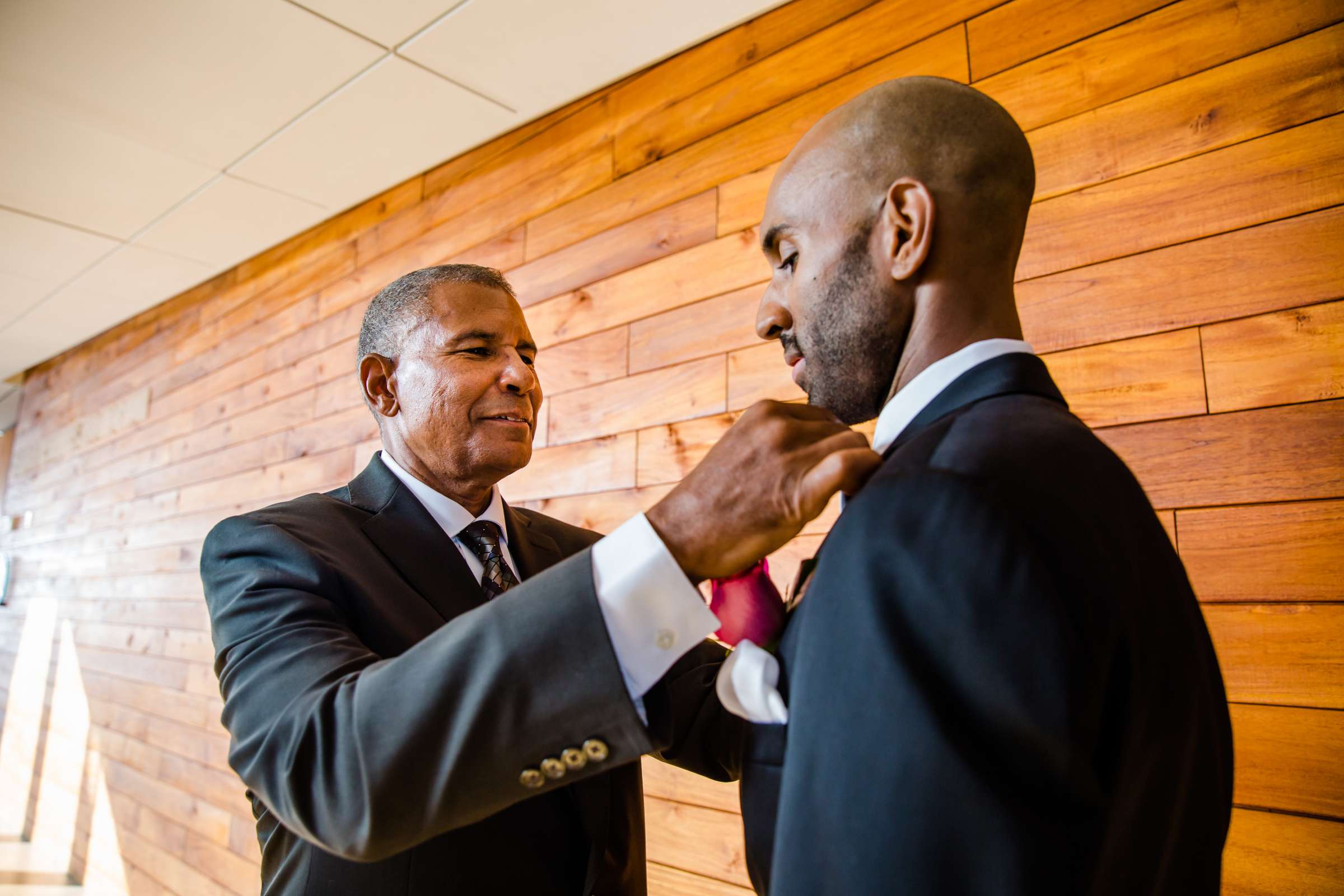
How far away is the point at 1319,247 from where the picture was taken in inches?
48.2

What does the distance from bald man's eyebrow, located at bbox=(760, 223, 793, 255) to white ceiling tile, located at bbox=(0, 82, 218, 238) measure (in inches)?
105

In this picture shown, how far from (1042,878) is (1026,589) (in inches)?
7.0

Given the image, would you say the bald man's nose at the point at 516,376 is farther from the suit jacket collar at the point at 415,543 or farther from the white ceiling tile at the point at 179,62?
the white ceiling tile at the point at 179,62

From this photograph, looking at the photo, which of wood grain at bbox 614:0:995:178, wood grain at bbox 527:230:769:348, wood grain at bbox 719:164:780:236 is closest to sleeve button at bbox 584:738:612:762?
wood grain at bbox 527:230:769:348

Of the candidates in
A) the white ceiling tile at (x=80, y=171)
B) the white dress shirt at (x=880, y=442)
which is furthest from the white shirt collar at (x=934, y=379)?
the white ceiling tile at (x=80, y=171)

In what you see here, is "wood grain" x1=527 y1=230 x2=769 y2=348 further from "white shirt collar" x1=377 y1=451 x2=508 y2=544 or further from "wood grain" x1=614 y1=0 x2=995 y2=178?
"white shirt collar" x1=377 y1=451 x2=508 y2=544

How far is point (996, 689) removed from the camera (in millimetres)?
542

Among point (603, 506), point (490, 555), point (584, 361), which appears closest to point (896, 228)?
point (490, 555)

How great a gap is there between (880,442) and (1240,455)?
78 cm

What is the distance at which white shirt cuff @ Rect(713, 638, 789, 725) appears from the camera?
2.28 ft

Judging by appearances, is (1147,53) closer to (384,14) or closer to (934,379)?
(934,379)

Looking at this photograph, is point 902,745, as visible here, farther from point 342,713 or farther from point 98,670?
point 98,670

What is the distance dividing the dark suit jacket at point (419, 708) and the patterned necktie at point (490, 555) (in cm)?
4

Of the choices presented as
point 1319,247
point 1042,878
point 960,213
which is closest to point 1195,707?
point 1042,878
